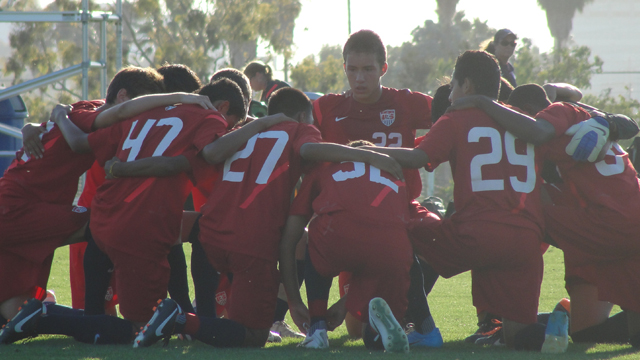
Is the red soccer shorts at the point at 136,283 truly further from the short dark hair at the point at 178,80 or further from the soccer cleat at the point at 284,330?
the short dark hair at the point at 178,80

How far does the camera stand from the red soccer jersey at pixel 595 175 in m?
3.66

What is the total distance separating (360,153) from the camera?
11.7 ft

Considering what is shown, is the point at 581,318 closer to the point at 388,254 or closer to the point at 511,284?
the point at 511,284

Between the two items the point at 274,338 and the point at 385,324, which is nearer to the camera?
the point at 385,324

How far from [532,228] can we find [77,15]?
18.3 ft

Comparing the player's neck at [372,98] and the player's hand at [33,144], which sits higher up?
the player's neck at [372,98]

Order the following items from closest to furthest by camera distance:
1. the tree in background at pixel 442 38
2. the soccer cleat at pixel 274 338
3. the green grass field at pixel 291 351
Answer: the green grass field at pixel 291 351, the soccer cleat at pixel 274 338, the tree in background at pixel 442 38

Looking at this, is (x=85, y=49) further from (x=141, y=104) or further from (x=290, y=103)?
(x=290, y=103)

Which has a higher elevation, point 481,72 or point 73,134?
point 481,72

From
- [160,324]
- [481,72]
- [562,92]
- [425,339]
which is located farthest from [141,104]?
[562,92]

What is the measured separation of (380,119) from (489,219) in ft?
4.27

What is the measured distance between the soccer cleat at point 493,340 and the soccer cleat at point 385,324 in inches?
32.8

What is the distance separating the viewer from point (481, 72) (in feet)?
12.5

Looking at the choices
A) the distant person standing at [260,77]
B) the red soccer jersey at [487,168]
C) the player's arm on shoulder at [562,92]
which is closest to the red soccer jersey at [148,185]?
the red soccer jersey at [487,168]
